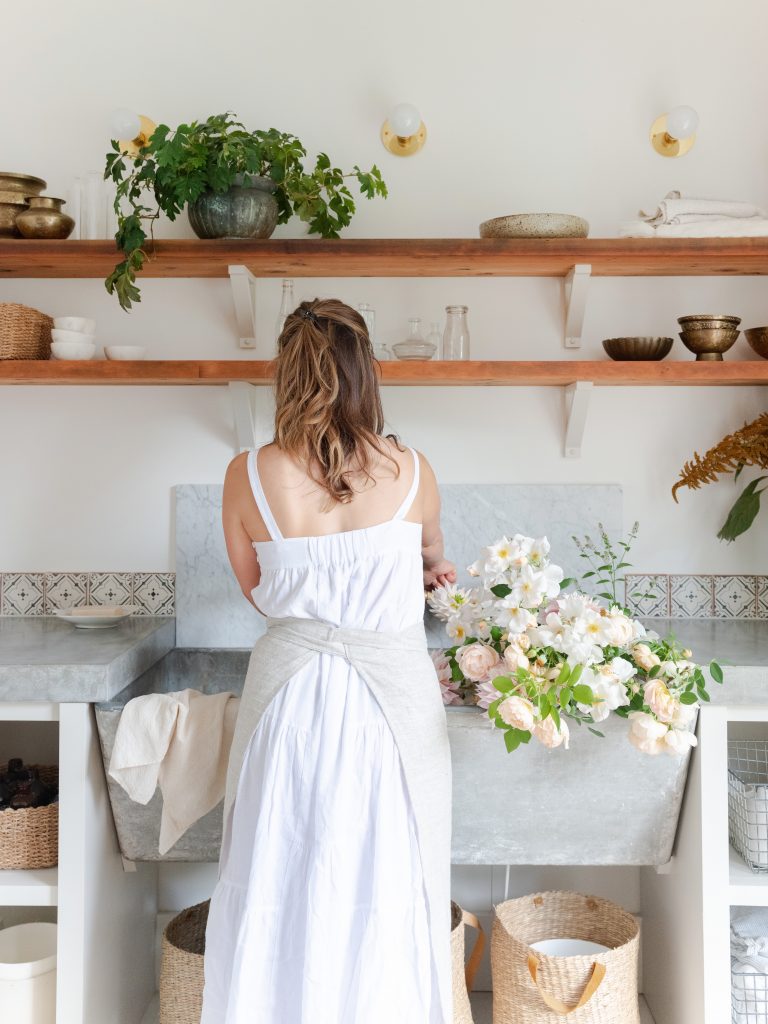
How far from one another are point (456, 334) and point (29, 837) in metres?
1.53

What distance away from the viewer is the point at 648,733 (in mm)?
1833

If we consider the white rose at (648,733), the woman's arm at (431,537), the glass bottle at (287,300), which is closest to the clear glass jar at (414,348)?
the glass bottle at (287,300)

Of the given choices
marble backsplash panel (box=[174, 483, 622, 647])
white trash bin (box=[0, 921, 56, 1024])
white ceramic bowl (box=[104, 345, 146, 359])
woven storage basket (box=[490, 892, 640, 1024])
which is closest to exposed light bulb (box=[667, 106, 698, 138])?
marble backsplash panel (box=[174, 483, 622, 647])

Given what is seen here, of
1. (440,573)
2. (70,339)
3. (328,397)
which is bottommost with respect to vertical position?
(440,573)

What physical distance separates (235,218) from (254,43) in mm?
596

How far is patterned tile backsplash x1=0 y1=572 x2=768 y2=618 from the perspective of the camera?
269 centimetres

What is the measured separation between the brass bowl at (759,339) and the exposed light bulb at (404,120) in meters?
0.98

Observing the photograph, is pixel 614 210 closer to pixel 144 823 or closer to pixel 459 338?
pixel 459 338

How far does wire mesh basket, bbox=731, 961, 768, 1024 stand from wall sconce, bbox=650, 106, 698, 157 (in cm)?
199

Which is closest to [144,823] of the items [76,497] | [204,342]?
[76,497]

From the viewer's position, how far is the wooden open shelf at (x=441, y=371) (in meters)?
2.42

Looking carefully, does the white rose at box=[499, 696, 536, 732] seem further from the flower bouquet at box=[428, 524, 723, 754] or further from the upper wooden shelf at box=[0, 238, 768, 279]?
the upper wooden shelf at box=[0, 238, 768, 279]

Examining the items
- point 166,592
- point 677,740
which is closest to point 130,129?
point 166,592

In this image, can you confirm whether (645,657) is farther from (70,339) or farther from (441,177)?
(70,339)
